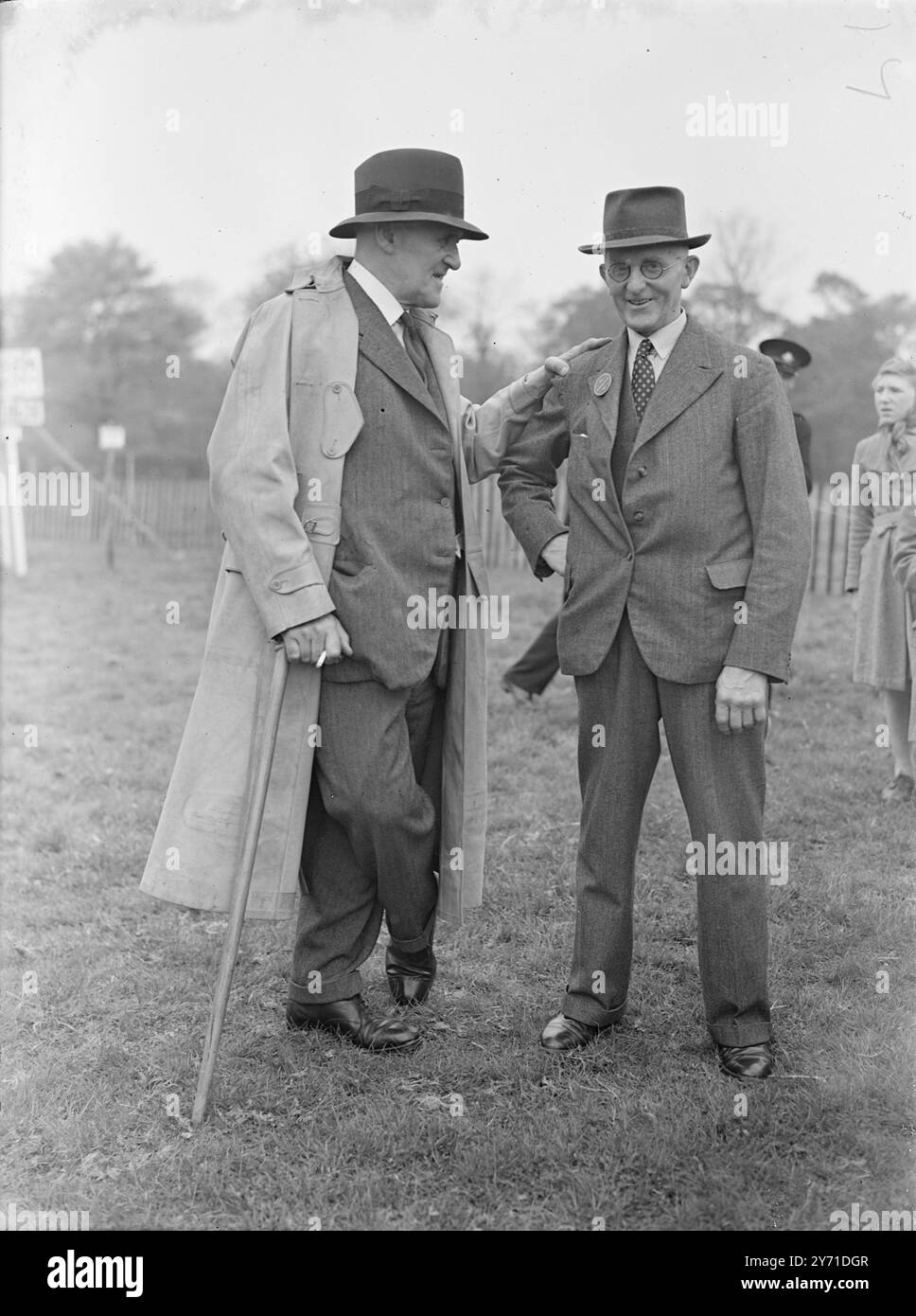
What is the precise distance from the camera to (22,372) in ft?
48.1

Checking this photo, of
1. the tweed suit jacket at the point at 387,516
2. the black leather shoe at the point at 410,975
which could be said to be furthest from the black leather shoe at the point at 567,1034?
the tweed suit jacket at the point at 387,516

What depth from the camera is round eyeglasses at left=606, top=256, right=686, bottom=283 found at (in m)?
3.72

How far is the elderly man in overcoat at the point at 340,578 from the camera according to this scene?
12.2 ft

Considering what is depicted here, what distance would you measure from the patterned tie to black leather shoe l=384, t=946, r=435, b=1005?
1.85m

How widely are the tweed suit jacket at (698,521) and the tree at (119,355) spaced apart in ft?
71.4

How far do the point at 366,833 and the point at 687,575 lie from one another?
1185 millimetres

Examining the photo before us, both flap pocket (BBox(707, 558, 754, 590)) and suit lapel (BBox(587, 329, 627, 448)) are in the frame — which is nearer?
flap pocket (BBox(707, 558, 754, 590))

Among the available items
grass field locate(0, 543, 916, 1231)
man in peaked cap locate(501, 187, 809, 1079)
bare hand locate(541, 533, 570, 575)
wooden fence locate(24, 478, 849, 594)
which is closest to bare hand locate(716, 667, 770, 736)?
man in peaked cap locate(501, 187, 809, 1079)

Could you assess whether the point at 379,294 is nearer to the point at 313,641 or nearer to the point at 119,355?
the point at 313,641

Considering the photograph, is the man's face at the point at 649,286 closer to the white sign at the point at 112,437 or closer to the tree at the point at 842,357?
the tree at the point at 842,357

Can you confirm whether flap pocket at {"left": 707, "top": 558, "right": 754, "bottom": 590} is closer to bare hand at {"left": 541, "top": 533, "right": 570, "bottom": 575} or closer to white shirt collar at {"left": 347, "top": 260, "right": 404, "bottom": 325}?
bare hand at {"left": 541, "top": 533, "right": 570, "bottom": 575}

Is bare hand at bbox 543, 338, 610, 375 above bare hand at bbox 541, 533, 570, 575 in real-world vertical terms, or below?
above

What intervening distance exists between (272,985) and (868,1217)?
221 centimetres

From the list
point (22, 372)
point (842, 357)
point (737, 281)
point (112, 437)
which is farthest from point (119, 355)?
point (737, 281)
